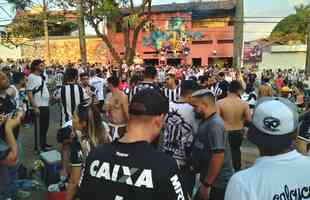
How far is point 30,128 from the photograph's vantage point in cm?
1122

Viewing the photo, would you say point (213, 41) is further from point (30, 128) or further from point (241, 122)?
point (241, 122)

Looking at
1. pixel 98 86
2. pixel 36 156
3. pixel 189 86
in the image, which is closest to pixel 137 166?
pixel 189 86

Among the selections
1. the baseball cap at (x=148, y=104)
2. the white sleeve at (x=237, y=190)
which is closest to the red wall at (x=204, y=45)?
the baseball cap at (x=148, y=104)

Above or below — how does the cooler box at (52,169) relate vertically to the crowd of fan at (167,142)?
below

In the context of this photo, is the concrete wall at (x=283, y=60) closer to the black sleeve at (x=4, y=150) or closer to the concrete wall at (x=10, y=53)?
the concrete wall at (x=10, y=53)

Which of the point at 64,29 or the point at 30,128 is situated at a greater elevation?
the point at 64,29

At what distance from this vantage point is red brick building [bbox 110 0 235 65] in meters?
41.0

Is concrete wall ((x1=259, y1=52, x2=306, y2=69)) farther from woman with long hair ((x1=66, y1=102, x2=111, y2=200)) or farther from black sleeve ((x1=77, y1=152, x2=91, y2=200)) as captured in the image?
black sleeve ((x1=77, y1=152, x2=91, y2=200))

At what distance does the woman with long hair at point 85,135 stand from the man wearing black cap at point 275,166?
6.57 feet

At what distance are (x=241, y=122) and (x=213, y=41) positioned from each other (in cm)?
3647

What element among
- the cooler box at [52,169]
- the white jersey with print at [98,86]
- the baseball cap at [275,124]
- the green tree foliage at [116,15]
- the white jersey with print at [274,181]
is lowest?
the cooler box at [52,169]

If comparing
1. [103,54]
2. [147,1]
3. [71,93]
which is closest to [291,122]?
[71,93]

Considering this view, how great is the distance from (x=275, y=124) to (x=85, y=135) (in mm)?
2321

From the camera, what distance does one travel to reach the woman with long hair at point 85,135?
3611mm
